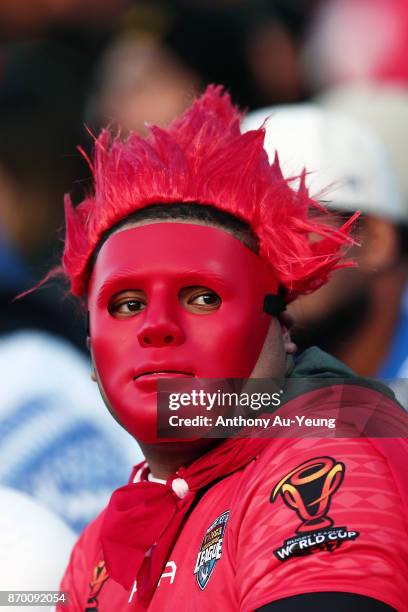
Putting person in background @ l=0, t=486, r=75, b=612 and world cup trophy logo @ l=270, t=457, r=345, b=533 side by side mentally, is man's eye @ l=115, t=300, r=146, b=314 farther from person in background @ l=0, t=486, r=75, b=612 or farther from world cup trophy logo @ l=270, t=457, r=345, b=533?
person in background @ l=0, t=486, r=75, b=612

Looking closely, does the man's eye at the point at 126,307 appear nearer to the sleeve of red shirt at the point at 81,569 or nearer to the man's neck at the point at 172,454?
the man's neck at the point at 172,454

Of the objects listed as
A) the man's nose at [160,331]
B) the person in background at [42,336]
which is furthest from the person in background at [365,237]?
the man's nose at [160,331]

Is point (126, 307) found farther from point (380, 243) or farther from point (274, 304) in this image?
point (380, 243)

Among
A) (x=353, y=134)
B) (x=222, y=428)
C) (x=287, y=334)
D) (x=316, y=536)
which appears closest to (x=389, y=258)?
(x=353, y=134)

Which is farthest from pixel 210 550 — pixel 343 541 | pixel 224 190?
pixel 224 190

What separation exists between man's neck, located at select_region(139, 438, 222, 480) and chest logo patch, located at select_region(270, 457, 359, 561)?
324 millimetres

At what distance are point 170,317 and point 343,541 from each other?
0.65 m

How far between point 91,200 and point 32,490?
1388mm

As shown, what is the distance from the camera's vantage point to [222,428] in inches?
98.6

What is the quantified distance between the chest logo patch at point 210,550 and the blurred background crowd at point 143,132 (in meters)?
0.72

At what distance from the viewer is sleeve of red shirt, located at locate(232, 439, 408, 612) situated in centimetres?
197

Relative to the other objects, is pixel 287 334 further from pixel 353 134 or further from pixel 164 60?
pixel 164 60

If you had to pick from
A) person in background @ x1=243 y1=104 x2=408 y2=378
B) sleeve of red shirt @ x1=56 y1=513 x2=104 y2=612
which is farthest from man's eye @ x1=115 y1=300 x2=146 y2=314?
person in background @ x1=243 y1=104 x2=408 y2=378

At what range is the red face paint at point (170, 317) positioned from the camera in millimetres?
2479
